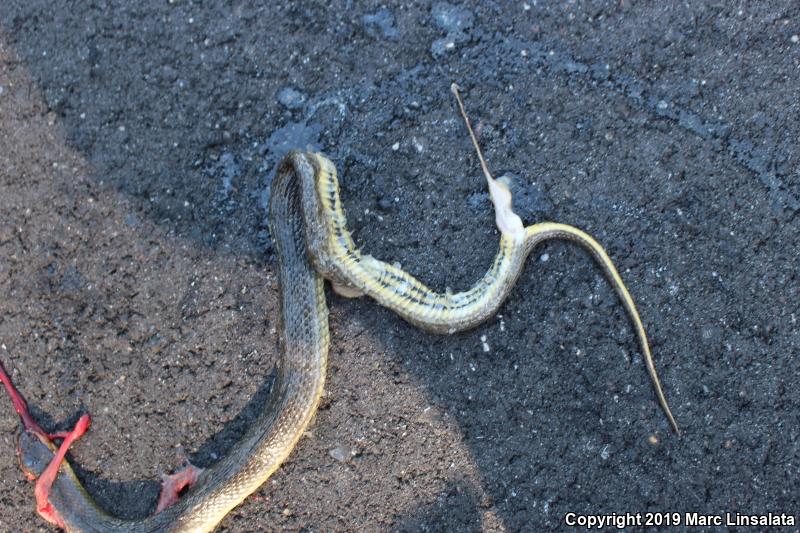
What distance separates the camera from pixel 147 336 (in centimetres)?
402

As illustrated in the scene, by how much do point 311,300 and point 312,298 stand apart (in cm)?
1

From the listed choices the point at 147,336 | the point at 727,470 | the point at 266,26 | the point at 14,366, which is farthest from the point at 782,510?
the point at 14,366

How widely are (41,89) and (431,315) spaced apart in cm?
299

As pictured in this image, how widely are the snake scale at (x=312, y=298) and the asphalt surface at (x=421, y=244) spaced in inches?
5.4

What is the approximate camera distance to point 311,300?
3.79m

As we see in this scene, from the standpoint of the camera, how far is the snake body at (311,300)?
3.73 meters

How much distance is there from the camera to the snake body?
3.73 m

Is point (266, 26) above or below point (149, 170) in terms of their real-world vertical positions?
above

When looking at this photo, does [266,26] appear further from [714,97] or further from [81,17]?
[714,97]
